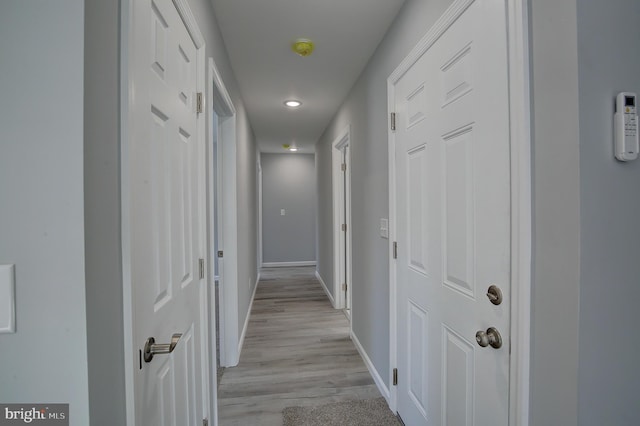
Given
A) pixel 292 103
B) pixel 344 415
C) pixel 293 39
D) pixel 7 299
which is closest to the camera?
pixel 7 299

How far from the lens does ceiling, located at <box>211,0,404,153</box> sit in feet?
5.52

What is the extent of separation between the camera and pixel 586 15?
28.9 inches

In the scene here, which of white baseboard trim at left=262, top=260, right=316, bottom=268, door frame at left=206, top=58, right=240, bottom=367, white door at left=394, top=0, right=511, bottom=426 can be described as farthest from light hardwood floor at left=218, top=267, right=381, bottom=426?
white baseboard trim at left=262, top=260, right=316, bottom=268

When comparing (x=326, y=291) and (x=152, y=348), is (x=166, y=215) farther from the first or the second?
(x=326, y=291)

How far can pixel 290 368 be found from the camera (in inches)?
95.4

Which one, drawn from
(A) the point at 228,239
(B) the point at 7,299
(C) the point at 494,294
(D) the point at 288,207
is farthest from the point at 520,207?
(D) the point at 288,207

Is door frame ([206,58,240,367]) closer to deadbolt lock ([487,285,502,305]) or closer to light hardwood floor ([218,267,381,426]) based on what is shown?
light hardwood floor ([218,267,381,426])

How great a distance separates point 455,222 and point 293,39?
159 centimetres

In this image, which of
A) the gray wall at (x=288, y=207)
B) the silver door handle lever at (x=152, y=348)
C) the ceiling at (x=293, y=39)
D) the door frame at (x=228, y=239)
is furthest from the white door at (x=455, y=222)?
the gray wall at (x=288, y=207)

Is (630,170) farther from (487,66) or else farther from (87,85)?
(87,85)

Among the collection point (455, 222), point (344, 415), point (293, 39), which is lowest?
point (344, 415)

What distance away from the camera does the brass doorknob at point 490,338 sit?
Result: 3.19 feet

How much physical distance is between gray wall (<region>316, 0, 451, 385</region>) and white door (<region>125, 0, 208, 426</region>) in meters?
1.13

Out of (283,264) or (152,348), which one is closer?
(152,348)
